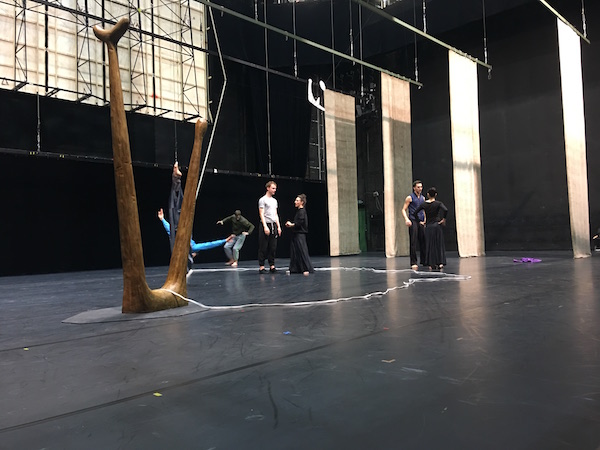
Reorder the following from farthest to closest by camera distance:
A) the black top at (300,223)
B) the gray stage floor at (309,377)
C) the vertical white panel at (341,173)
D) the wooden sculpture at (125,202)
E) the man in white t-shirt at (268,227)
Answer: the vertical white panel at (341,173), the man in white t-shirt at (268,227), the black top at (300,223), the wooden sculpture at (125,202), the gray stage floor at (309,377)

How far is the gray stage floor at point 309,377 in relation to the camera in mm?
1155

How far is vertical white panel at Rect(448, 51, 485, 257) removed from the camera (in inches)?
385

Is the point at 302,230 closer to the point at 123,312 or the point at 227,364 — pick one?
the point at 123,312

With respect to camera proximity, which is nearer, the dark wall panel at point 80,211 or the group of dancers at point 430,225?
the group of dancers at point 430,225

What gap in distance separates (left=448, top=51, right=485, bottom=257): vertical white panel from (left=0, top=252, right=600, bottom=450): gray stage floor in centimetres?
688

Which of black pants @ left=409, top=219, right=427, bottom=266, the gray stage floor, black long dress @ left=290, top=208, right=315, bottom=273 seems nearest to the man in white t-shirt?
black long dress @ left=290, top=208, right=315, bottom=273

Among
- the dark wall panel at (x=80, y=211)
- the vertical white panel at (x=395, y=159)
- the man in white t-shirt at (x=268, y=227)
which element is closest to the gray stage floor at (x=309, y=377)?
the man in white t-shirt at (x=268, y=227)

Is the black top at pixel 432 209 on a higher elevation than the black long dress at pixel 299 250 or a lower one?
higher

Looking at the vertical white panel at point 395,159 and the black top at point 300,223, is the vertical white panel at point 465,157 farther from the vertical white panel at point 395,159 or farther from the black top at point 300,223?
the black top at point 300,223

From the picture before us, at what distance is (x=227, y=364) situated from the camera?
1800 millimetres

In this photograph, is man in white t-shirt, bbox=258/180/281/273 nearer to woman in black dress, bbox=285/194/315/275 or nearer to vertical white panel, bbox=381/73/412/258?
woman in black dress, bbox=285/194/315/275

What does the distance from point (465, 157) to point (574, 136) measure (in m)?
2.21

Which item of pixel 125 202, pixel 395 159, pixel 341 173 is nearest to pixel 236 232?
pixel 341 173

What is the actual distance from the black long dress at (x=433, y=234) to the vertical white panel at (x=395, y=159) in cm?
431
